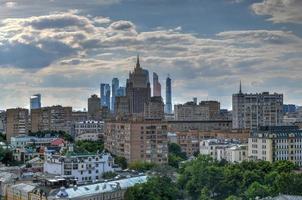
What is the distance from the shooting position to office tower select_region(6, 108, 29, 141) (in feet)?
249

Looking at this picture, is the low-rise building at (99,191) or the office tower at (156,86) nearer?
the low-rise building at (99,191)

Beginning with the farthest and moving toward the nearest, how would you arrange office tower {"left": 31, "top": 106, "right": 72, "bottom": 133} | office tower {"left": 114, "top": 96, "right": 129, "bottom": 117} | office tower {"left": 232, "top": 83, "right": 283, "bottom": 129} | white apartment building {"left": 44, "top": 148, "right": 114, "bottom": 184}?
office tower {"left": 114, "top": 96, "right": 129, "bottom": 117} < office tower {"left": 31, "top": 106, "right": 72, "bottom": 133} < office tower {"left": 232, "top": 83, "right": 283, "bottom": 129} < white apartment building {"left": 44, "top": 148, "right": 114, "bottom": 184}

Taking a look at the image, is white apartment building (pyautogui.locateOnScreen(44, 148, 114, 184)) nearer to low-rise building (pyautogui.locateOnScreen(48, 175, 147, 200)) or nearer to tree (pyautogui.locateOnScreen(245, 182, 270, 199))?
low-rise building (pyautogui.locateOnScreen(48, 175, 147, 200))

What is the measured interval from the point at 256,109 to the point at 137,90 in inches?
1470

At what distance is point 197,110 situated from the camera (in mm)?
107250

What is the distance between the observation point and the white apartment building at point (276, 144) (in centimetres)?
4847

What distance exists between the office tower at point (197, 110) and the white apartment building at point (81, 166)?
60.8m

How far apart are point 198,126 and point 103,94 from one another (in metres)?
90.3

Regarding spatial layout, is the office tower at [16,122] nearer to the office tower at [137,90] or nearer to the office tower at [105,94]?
the office tower at [137,90]

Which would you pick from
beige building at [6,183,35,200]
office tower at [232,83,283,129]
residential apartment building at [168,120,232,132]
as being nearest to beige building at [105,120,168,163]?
beige building at [6,183,35,200]

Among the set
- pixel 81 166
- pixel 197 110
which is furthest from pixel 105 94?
pixel 81 166

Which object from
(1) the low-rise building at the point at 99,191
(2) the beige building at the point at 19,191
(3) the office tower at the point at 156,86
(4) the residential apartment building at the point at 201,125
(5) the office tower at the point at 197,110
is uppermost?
(3) the office tower at the point at 156,86

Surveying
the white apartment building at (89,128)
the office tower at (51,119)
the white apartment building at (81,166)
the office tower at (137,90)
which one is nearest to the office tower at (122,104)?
the office tower at (137,90)

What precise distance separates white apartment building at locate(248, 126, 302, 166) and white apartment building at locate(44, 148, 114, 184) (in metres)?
11.5
